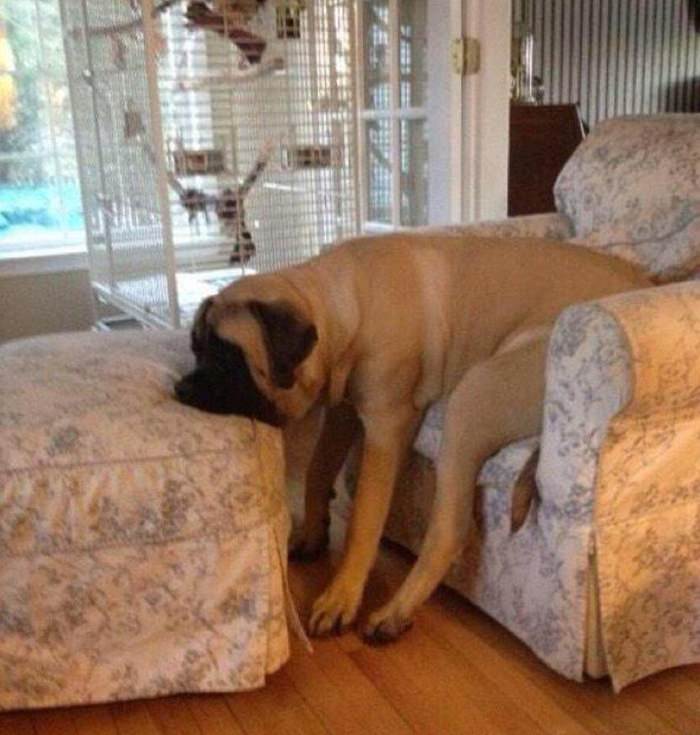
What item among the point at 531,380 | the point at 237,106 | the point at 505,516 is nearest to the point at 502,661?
the point at 505,516

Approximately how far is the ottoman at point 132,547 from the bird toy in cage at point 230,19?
4.44 ft

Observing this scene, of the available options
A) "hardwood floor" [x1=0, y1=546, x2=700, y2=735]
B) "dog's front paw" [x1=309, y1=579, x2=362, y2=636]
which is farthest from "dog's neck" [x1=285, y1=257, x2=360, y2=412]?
"hardwood floor" [x1=0, y1=546, x2=700, y2=735]

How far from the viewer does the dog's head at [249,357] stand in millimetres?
1426

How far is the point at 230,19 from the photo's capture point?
2.43 m

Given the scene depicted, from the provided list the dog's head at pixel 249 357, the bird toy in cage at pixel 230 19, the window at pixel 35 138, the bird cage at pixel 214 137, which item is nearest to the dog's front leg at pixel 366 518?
the dog's head at pixel 249 357

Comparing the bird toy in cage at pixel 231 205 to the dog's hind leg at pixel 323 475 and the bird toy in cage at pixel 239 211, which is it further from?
the dog's hind leg at pixel 323 475

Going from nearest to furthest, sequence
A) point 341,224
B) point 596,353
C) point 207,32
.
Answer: point 596,353 < point 207,32 < point 341,224

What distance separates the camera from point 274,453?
56.7 inches

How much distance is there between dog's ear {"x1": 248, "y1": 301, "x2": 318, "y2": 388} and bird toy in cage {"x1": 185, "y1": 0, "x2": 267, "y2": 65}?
128cm

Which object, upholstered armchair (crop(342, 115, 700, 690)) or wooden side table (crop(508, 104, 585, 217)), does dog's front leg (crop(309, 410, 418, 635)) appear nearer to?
upholstered armchair (crop(342, 115, 700, 690))

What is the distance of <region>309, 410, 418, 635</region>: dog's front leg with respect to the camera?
1.61 m

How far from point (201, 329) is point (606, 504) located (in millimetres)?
709

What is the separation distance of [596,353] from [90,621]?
85cm

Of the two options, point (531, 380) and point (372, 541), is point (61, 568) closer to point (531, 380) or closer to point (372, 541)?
point (372, 541)
